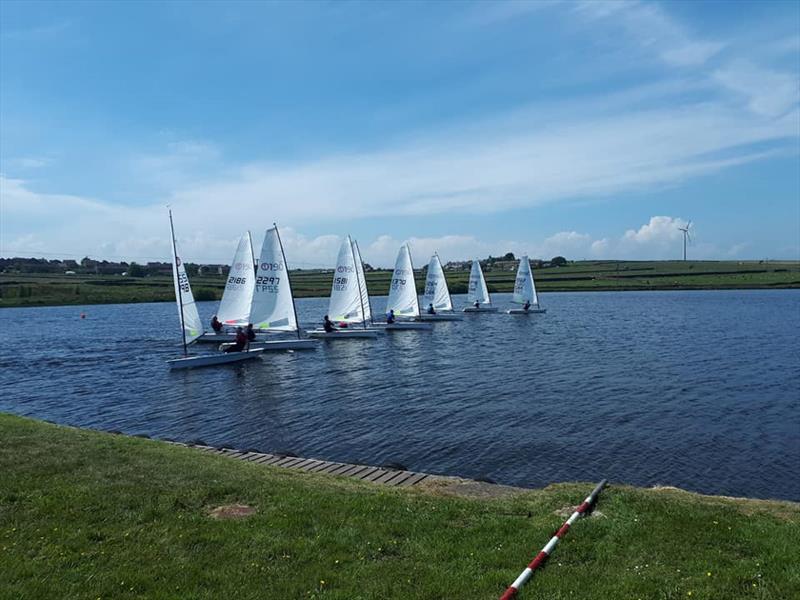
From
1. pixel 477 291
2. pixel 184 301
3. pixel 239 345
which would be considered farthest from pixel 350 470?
pixel 477 291

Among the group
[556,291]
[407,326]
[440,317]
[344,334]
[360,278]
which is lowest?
[556,291]

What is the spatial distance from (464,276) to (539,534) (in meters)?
165

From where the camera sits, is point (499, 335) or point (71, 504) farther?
point (499, 335)

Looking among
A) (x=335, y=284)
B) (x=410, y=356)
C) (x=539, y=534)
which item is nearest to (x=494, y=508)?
(x=539, y=534)

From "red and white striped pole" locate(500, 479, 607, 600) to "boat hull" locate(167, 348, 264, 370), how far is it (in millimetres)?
32135

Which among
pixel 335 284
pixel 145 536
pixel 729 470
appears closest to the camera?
pixel 145 536

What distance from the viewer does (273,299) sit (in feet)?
151

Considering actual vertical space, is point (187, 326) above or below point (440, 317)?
above

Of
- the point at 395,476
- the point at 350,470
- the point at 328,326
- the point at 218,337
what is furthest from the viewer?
the point at 328,326

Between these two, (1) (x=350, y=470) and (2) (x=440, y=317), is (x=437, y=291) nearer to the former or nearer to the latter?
(2) (x=440, y=317)

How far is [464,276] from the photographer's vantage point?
172750mm

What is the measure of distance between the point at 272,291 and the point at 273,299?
67 centimetres

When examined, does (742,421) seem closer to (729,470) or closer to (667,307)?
(729,470)

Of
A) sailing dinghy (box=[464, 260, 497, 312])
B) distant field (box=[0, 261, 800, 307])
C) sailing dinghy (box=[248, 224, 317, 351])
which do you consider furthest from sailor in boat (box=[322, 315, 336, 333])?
distant field (box=[0, 261, 800, 307])
